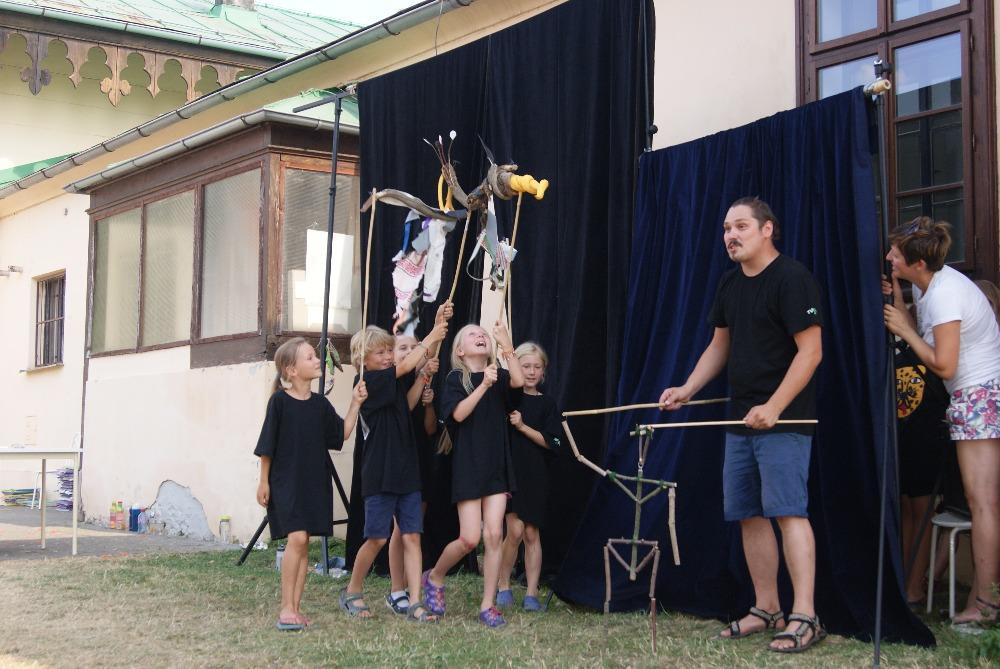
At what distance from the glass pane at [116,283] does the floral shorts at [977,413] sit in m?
7.75

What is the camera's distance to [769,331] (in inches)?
169

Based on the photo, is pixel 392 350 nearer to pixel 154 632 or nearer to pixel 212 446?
pixel 154 632

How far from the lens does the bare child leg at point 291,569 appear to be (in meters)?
4.88

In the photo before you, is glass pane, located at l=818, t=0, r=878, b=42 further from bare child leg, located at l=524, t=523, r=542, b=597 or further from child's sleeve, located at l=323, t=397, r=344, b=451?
child's sleeve, located at l=323, t=397, r=344, b=451

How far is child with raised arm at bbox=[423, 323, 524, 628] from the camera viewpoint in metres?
4.96

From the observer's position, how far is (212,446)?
348 inches

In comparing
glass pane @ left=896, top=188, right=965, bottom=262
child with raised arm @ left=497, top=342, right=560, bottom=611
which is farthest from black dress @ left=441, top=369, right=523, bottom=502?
glass pane @ left=896, top=188, right=965, bottom=262

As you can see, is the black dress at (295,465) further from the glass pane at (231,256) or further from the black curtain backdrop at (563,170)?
the glass pane at (231,256)

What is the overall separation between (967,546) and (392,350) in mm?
2808

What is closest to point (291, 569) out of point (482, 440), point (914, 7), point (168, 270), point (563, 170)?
point (482, 440)

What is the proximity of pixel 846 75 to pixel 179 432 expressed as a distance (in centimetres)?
609

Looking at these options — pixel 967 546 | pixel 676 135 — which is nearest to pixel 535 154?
pixel 676 135

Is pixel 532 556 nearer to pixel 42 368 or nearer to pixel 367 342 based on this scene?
pixel 367 342

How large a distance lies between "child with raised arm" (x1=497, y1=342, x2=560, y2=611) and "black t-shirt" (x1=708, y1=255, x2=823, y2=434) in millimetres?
1130
